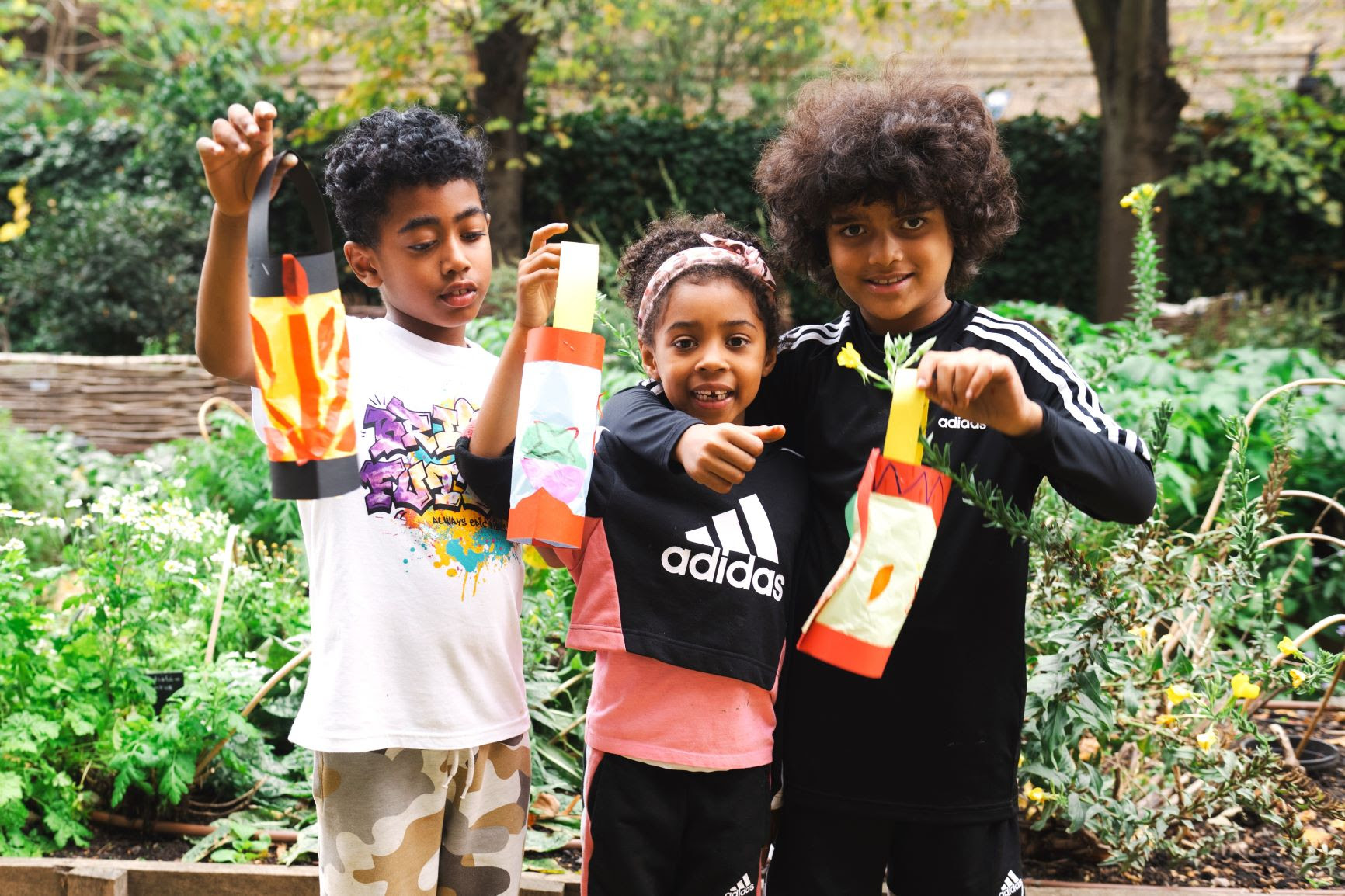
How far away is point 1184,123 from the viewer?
870 centimetres

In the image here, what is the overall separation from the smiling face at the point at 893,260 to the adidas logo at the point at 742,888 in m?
0.90

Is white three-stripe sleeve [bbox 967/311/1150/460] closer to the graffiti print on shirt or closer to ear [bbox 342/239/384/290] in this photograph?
the graffiti print on shirt

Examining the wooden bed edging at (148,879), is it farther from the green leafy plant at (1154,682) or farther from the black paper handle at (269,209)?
the black paper handle at (269,209)

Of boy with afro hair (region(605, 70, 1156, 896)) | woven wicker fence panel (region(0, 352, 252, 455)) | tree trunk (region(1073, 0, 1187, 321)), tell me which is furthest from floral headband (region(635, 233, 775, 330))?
tree trunk (region(1073, 0, 1187, 321))

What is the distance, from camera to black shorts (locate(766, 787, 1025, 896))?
165 centimetres

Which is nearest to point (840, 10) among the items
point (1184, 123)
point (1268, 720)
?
point (1184, 123)

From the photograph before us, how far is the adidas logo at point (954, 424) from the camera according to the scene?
1.65 metres

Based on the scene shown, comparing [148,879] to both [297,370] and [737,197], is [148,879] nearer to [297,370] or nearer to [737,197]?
[297,370]

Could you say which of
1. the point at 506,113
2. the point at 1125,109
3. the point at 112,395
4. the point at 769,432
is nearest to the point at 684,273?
the point at 769,432

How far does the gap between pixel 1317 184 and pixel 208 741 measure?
29.2 ft

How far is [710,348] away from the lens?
167 centimetres

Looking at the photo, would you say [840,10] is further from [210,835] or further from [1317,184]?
[210,835]

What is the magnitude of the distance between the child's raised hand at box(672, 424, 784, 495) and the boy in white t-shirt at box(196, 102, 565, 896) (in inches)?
13.7

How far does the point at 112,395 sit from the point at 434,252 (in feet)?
19.0
